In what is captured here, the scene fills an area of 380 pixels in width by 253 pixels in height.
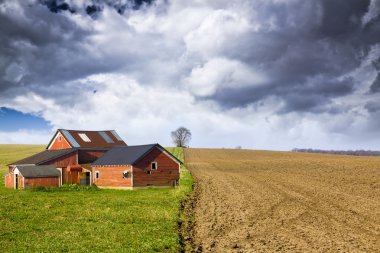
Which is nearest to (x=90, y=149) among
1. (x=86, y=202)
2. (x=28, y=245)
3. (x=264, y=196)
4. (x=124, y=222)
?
(x=86, y=202)

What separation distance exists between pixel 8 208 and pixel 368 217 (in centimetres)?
2663

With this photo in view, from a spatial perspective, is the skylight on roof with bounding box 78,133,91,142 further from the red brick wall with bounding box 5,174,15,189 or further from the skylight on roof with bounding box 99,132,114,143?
the red brick wall with bounding box 5,174,15,189

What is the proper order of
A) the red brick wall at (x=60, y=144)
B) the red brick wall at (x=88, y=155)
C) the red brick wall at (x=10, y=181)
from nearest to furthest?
the red brick wall at (x=10, y=181), the red brick wall at (x=88, y=155), the red brick wall at (x=60, y=144)

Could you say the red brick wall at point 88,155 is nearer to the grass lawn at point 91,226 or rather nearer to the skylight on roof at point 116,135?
the skylight on roof at point 116,135

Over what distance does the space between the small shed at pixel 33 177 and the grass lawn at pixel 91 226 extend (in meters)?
19.9

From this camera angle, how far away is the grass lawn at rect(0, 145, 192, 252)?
62.1 feet

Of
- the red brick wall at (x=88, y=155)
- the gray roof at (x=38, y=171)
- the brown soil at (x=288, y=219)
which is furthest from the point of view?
the red brick wall at (x=88, y=155)

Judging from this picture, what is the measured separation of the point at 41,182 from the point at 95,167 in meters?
7.52

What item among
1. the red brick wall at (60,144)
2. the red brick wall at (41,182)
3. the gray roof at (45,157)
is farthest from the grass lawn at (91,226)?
the red brick wall at (60,144)

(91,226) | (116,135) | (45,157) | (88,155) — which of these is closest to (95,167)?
(88,155)

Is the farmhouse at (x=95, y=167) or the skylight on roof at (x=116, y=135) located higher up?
the skylight on roof at (x=116, y=135)

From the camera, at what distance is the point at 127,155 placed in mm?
55281

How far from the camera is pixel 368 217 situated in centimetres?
2459

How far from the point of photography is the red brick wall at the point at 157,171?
170ft
